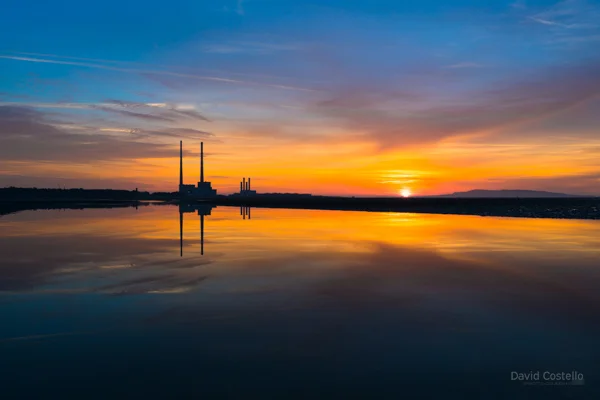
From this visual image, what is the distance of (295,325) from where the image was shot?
10.9 metres

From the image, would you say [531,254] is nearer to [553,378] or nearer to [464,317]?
[464,317]

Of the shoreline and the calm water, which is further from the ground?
the shoreline

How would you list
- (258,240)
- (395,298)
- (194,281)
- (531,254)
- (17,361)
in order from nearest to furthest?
1. (17,361)
2. (395,298)
3. (194,281)
4. (531,254)
5. (258,240)

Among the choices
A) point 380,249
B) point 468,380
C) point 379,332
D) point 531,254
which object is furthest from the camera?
point 380,249

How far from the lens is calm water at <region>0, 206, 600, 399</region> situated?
7.83 m

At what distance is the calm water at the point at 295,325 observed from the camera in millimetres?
7828

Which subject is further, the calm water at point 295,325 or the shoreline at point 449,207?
the shoreline at point 449,207

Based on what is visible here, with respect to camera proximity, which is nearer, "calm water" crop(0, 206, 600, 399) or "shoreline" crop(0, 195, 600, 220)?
"calm water" crop(0, 206, 600, 399)

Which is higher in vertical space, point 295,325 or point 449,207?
point 449,207

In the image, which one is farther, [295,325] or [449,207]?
[449,207]

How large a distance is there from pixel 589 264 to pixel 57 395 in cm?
2060

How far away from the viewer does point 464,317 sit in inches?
460

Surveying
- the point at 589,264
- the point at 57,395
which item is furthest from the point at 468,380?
the point at 589,264

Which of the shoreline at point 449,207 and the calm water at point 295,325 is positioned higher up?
the shoreline at point 449,207
